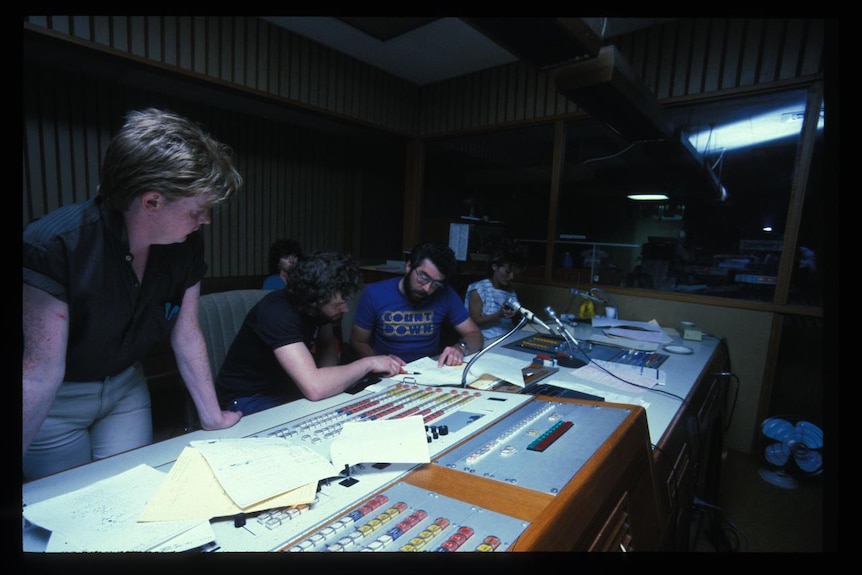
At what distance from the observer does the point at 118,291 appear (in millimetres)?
1121

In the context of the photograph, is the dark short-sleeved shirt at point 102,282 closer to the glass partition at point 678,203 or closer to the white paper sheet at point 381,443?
the white paper sheet at point 381,443

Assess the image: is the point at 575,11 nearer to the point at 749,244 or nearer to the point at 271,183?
the point at 749,244

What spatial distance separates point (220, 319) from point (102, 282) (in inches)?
39.6

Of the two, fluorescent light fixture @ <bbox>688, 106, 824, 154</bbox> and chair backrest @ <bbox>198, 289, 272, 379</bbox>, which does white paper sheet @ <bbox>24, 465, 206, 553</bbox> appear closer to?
chair backrest @ <bbox>198, 289, 272, 379</bbox>

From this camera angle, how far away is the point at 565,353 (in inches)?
84.6

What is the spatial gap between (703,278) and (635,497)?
2.54 metres

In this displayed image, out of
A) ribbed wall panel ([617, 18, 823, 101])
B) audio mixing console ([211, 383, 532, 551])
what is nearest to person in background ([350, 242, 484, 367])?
audio mixing console ([211, 383, 532, 551])

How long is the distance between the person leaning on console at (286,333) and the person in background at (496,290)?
1.32 m

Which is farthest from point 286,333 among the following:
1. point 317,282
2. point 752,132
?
point 752,132

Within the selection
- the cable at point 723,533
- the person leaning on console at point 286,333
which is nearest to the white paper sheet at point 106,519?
the person leaning on console at point 286,333

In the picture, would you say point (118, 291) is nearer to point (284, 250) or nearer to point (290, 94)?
point (284, 250)

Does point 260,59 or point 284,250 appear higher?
point 260,59

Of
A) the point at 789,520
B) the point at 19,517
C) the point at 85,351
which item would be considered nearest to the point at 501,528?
the point at 19,517

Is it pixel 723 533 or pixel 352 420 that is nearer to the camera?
pixel 352 420
